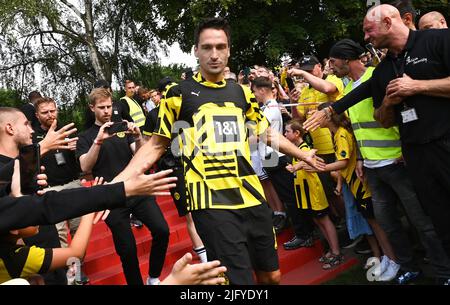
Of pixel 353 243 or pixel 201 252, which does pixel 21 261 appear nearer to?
pixel 201 252

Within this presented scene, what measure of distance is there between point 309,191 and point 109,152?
2.44 metres

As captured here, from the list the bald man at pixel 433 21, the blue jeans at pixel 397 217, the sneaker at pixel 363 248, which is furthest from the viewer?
the sneaker at pixel 363 248

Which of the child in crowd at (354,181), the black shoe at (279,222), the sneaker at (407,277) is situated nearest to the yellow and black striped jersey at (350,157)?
the child in crowd at (354,181)

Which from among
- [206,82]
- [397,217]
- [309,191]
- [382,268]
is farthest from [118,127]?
[382,268]

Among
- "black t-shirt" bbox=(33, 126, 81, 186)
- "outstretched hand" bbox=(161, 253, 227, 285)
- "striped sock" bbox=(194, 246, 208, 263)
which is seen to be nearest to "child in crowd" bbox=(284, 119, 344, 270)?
"striped sock" bbox=(194, 246, 208, 263)

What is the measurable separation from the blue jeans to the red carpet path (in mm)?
986

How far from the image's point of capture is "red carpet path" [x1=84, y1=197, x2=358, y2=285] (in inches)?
216

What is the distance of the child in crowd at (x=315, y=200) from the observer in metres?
5.56

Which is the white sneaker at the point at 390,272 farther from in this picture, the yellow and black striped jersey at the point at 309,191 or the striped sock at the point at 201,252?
the striped sock at the point at 201,252

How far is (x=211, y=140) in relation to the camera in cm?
352

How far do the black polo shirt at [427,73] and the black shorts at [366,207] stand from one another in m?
1.36

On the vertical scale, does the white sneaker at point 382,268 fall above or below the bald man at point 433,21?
below
